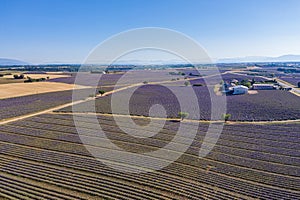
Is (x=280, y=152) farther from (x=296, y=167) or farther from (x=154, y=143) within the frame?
(x=154, y=143)

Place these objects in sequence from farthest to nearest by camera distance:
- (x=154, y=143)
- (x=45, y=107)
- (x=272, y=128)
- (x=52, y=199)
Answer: (x=45, y=107)
(x=272, y=128)
(x=154, y=143)
(x=52, y=199)

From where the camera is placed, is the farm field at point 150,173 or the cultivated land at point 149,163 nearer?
the farm field at point 150,173

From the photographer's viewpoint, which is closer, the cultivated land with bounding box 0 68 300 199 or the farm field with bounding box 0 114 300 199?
the farm field with bounding box 0 114 300 199

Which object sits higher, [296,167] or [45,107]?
[45,107]

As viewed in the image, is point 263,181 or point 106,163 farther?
point 106,163

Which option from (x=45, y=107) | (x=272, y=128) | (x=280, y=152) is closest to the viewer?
(x=280, y=152)

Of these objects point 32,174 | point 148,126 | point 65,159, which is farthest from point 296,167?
point 32,174

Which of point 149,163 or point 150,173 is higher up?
point 149,163
